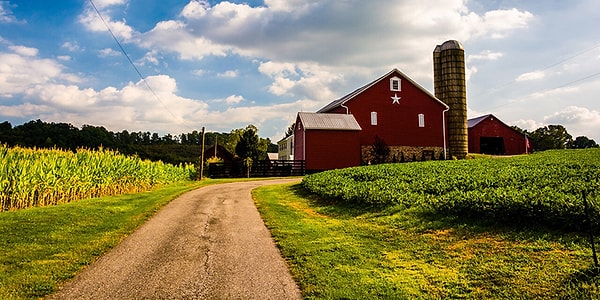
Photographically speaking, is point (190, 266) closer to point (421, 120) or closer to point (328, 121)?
point (328, 121)

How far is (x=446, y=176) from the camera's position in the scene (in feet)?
49.4

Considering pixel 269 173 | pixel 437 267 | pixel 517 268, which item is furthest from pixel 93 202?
pixel 269 173

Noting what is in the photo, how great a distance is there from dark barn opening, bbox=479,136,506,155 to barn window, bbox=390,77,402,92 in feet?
53.4

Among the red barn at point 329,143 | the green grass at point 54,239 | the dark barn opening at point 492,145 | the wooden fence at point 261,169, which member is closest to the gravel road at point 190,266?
the green grass at point 54,239

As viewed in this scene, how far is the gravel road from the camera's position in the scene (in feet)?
18.7

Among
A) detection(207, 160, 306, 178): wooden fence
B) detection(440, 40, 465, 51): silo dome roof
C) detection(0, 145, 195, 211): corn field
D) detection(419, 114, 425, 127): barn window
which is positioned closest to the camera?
detection(0, 145, 195, 211): corn field

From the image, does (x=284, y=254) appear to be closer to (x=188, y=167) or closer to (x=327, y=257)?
(x=327, y=257)

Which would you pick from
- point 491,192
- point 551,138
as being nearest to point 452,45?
point 491,192

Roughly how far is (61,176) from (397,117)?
31.9 m

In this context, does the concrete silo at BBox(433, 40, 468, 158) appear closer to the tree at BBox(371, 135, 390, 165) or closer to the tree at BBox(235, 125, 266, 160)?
the tree at BBox(371, 135, 390, 165)

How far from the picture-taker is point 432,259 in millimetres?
7133

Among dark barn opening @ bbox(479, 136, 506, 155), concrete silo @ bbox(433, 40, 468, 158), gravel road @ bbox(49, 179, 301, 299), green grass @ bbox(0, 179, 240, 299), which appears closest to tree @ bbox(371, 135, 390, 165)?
concrete silo @ bbox(433, 40, 468, 158)

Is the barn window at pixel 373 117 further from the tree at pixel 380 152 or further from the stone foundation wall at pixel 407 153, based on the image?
the stone foundation wall at pixel 407 153

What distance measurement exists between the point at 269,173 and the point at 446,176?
2269 centimetres
